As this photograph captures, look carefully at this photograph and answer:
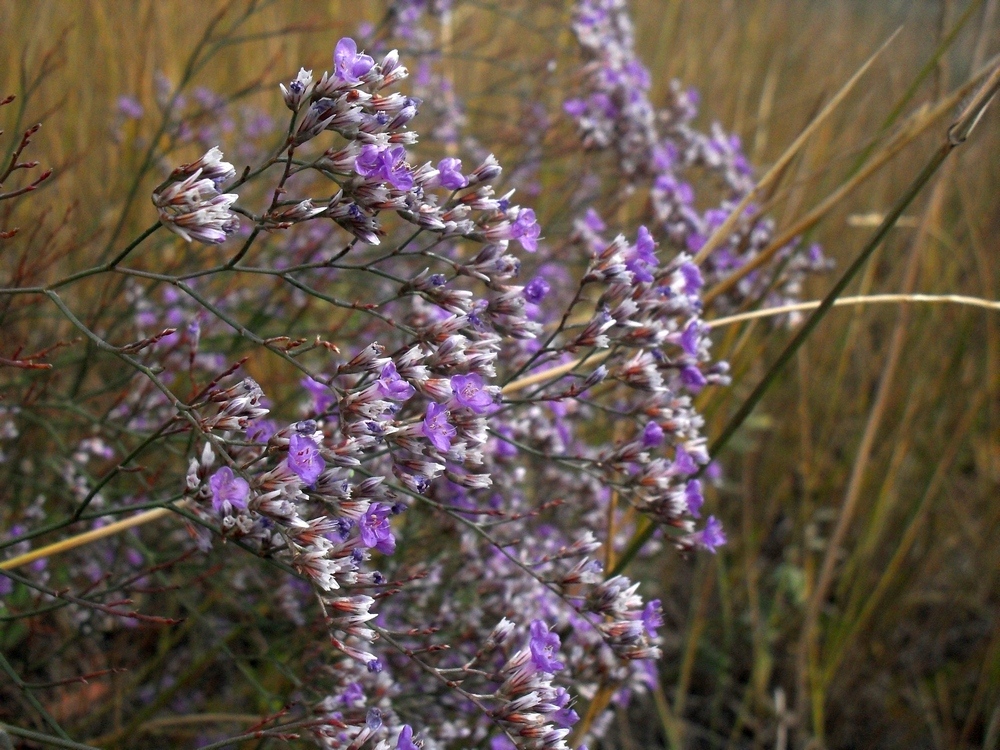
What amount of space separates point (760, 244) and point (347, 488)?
5.14ft

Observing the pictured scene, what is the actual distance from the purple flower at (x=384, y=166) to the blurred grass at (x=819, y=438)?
3.53 ft

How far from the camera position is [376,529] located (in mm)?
1076

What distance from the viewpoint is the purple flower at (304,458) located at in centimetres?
97

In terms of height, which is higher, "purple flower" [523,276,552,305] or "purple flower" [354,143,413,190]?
"purple flower" [354,143,413,190]

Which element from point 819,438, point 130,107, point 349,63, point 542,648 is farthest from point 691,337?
point 130,107

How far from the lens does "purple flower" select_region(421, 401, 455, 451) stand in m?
1.07

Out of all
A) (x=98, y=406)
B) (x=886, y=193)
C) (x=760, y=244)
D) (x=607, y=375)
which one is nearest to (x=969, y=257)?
(x=886, y=193)

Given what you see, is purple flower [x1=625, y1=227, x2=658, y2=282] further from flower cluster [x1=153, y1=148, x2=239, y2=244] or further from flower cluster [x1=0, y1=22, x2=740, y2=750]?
flower cluster [x1=153, y1=148, x2=239, y2=244]

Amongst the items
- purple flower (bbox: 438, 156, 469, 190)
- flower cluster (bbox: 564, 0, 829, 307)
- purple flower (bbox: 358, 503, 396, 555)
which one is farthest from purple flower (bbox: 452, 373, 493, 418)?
flower cluster (bbox: 564, 0, 829, 307)

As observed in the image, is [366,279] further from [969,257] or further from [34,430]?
[969,257]

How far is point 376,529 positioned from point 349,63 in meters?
0.57

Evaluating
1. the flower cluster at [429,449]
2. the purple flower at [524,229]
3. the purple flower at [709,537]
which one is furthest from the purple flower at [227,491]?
the purple flower at [709,537]

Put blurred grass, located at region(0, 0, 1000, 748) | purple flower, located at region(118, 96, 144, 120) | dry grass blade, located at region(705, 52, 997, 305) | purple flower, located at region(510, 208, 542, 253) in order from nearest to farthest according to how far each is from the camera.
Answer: purple flower, located at region(510, 208, 542, 253) < dry grass blade, located at region(705, 52, 997, 305) < blurred grass, located at region(0, 0, 1000, 748) < purple flower, located at region(118, 96, 144, 120)

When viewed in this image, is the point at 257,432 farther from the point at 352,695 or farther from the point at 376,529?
the point at 352,695
